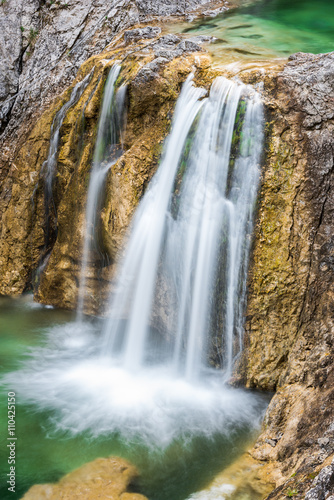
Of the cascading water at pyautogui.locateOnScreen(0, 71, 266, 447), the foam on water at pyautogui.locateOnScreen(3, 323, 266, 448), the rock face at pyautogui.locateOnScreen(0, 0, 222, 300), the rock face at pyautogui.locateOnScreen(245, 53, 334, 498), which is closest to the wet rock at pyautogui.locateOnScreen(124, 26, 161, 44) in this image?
the rock face at pyautogui.locateOnScreen(0, 0, 222, 300)

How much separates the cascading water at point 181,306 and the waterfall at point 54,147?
8.38ft

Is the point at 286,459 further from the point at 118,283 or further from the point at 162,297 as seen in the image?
the point at 118,283

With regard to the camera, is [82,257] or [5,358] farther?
[82,257]

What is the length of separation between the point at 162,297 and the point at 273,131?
2.94 meters

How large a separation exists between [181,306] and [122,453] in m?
2.30

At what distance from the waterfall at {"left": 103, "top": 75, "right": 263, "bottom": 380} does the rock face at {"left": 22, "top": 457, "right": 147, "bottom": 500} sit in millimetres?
1851

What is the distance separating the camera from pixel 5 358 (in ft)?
21.9

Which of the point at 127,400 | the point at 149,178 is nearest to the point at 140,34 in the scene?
the point at 149,178

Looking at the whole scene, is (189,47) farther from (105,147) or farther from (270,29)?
(270,29)

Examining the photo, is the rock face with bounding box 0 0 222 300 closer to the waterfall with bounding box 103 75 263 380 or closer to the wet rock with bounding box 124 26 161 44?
the wet rock with bounding box 124 26 161 44

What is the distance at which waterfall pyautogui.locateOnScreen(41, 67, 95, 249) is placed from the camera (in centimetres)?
844

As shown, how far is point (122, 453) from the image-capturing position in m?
4.77

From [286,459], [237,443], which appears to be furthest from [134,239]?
[286,459]

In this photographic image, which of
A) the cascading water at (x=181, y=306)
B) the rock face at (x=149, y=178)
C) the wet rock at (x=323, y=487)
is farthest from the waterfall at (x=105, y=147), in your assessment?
the wet rock at (x=323, y=487)
